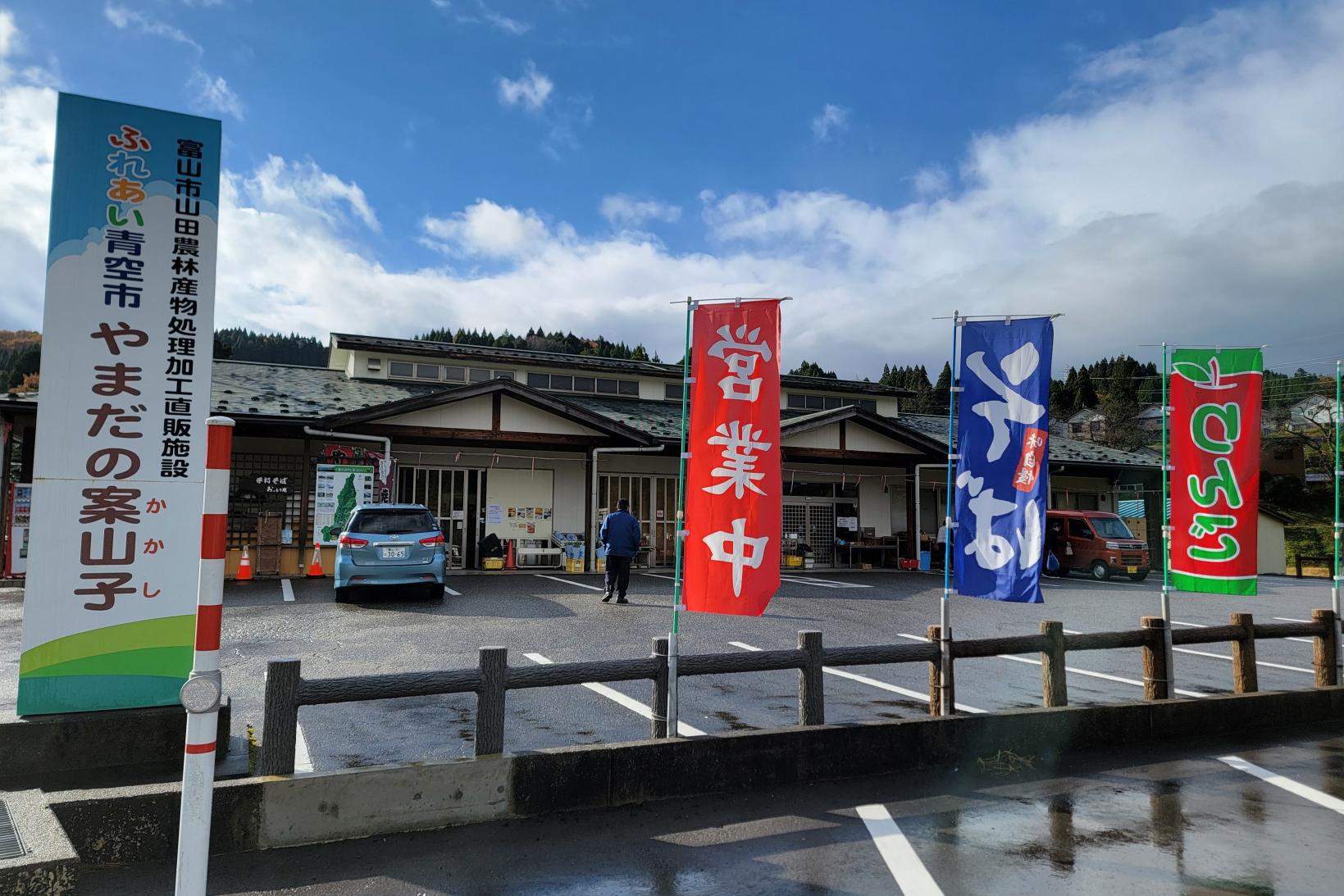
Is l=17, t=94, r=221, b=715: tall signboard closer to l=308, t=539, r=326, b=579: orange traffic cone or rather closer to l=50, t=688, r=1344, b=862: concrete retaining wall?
l=50, t=688, r=1344, b=862: concrete retaining wall

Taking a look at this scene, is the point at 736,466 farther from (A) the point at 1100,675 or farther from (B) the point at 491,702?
(A) the point at 1100,675

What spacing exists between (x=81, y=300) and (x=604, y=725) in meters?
4.24

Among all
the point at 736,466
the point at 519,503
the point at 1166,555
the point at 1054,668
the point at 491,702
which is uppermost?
the point at 736,466

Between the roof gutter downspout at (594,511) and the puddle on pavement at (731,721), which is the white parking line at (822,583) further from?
the puddle on pavement at (731,721)

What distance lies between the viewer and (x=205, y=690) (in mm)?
2654

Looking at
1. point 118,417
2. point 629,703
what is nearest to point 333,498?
point 629,703

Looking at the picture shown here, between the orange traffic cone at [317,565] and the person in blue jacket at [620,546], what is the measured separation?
620 cm

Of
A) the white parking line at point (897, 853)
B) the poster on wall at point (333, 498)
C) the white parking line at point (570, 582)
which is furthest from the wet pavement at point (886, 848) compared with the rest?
the poster on wall at point (333, 498)

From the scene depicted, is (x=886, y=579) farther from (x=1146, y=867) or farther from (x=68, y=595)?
(x=68, y=595)

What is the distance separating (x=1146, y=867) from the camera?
12.4 ft

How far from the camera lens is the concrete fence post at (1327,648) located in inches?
279

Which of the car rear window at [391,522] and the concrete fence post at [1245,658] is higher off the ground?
the car rear window at [391,522]

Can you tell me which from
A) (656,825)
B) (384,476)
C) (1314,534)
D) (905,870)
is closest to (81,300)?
(656,825)

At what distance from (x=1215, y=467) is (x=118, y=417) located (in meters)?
7.95
